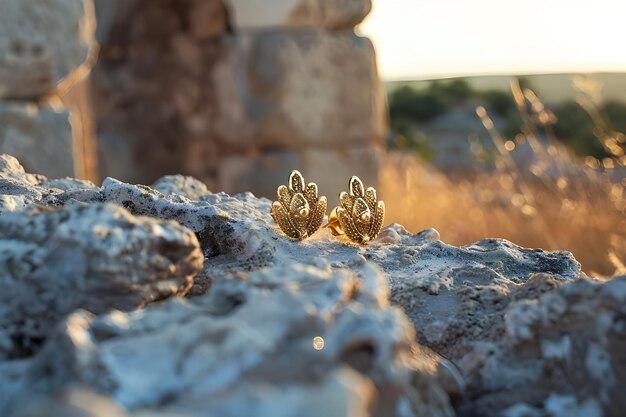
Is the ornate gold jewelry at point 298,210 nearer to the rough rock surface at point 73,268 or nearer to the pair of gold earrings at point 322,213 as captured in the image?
the pair of gold earrings at point 322,213

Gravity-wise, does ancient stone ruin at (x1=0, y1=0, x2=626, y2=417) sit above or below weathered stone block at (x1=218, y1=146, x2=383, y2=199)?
above

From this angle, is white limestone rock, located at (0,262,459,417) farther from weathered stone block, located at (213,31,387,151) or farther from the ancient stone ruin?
weathered stone block, located at (213,31,387,151)

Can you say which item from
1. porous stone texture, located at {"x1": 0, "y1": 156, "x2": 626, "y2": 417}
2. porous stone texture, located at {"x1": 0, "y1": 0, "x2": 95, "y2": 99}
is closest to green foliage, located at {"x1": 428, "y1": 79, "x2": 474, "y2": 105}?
porous stone texture, located at {"x1": 0, "y1": 0, "x2": 95, "y2": 99}

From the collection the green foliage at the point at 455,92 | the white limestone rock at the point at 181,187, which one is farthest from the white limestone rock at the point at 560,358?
the green foliage at the point at 455,92

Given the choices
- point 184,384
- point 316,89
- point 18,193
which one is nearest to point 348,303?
point 184,384

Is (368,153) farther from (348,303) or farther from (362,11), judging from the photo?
(348,303)
